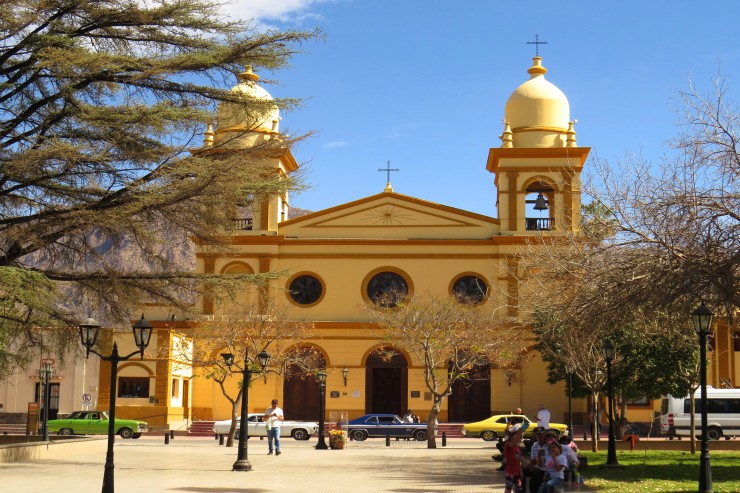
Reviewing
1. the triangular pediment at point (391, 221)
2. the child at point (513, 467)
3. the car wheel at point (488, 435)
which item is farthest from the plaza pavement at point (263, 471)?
the triangular pediment at point (391, 221)

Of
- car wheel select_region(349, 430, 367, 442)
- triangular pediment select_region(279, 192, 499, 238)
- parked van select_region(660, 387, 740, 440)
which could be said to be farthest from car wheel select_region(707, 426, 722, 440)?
triangular pediment select_region(279, 192, 499, 238)

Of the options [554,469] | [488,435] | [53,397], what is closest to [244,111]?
[554,469]

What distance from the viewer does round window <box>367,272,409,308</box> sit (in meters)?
46.8

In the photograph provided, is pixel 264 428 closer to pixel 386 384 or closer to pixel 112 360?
pixel 386 384

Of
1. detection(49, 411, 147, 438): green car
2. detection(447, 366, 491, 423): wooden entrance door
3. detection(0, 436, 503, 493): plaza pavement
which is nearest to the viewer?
detection(0, 436, 503, 493): plaza pavement

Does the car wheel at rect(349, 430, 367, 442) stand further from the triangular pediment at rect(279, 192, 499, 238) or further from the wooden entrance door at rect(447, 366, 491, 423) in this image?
the triangular pediment at rect(279, 192, 499, 238)

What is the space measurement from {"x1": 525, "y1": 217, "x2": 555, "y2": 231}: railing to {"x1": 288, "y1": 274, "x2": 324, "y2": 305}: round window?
32.1ft

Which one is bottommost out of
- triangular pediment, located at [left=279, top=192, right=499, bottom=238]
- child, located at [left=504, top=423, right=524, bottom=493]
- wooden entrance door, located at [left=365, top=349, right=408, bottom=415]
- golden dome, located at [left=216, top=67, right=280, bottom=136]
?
child, located at [left=504, top=423, right=524, bottom=493]

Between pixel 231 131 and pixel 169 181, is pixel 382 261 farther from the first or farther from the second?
pixel 169 181

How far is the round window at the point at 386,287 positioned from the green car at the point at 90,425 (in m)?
12.1

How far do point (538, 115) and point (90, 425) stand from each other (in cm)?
2366

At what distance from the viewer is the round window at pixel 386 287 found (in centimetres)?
4684

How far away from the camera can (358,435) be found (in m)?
40.7

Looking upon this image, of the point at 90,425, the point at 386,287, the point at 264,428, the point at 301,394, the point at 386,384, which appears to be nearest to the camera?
the point at 90,425
